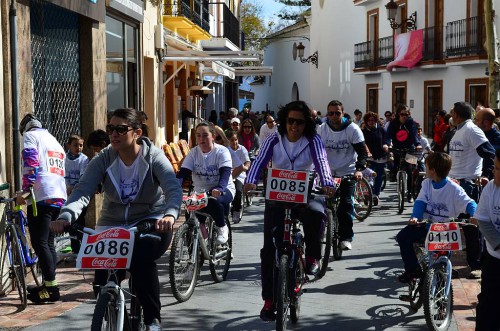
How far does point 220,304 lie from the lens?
816cm

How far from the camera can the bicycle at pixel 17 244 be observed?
798cm

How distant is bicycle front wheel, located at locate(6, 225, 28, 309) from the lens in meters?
7.97

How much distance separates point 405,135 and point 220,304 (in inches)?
351

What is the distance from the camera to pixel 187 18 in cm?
2178

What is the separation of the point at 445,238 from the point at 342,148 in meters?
3.97

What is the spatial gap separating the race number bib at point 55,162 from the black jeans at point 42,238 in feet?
1.12

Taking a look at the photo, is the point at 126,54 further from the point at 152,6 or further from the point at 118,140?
the point at 118,140

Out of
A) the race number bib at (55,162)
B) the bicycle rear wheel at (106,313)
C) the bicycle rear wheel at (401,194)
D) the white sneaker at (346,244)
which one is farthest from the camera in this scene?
the bicycle rear wheel at (401,194)

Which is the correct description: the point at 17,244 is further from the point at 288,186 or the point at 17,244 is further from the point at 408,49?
the point at 408,49

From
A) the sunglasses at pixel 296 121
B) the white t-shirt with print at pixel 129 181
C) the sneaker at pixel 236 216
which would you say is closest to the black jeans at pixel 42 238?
the sunglasses at pixel 296 121

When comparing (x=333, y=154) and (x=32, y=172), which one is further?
(x=333, y=154)

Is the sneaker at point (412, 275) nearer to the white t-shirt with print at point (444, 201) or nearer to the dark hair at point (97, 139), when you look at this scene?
the white t-shirt with print at point (444, 201)

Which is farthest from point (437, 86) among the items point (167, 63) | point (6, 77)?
point (6, 77)

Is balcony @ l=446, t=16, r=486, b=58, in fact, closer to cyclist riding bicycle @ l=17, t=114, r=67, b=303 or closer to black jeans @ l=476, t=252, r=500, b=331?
cyclist riding bicycle @ l=17, t=114, r=67, b=303
